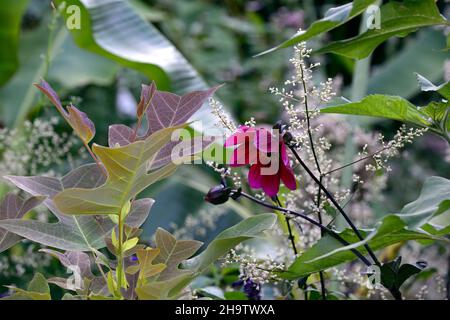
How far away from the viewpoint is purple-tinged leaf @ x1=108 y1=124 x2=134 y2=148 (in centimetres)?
61

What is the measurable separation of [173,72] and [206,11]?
118cm

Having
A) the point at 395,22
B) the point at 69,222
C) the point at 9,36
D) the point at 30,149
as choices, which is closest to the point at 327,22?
the point at 395,22

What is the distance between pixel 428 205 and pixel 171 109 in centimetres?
23

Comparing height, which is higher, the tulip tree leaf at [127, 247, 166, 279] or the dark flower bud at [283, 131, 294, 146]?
the dark flower bud at [283, 131, 294, 146]

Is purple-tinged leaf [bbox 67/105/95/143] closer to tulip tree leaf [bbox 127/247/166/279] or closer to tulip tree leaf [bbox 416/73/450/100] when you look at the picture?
tulip tree leaf [bbox 127/247/166/279]

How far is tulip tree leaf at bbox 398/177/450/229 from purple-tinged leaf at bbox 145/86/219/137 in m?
0.20

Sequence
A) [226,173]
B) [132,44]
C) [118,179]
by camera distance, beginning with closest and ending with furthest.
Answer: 1. [118,179]
2. [226,173]
3. [132,44]

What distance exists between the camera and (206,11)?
264 centimetres

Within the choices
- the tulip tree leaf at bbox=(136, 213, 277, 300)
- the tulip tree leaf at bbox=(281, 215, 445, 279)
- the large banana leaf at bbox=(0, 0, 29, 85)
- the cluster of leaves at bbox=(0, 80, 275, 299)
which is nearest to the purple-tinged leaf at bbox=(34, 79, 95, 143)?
the cluster of leaves at bbox=(0, 80, 275, 299)

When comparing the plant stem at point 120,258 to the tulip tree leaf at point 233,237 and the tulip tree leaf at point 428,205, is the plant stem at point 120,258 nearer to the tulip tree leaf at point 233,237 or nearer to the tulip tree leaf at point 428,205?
the tulip tree leaf at point 233,237

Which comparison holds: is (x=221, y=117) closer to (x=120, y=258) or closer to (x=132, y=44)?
(x=120, y=258)

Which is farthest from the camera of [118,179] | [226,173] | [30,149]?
[30,149]

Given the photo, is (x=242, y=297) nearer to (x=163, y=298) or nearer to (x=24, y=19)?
(x=163, y=298)

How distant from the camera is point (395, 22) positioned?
69cm
